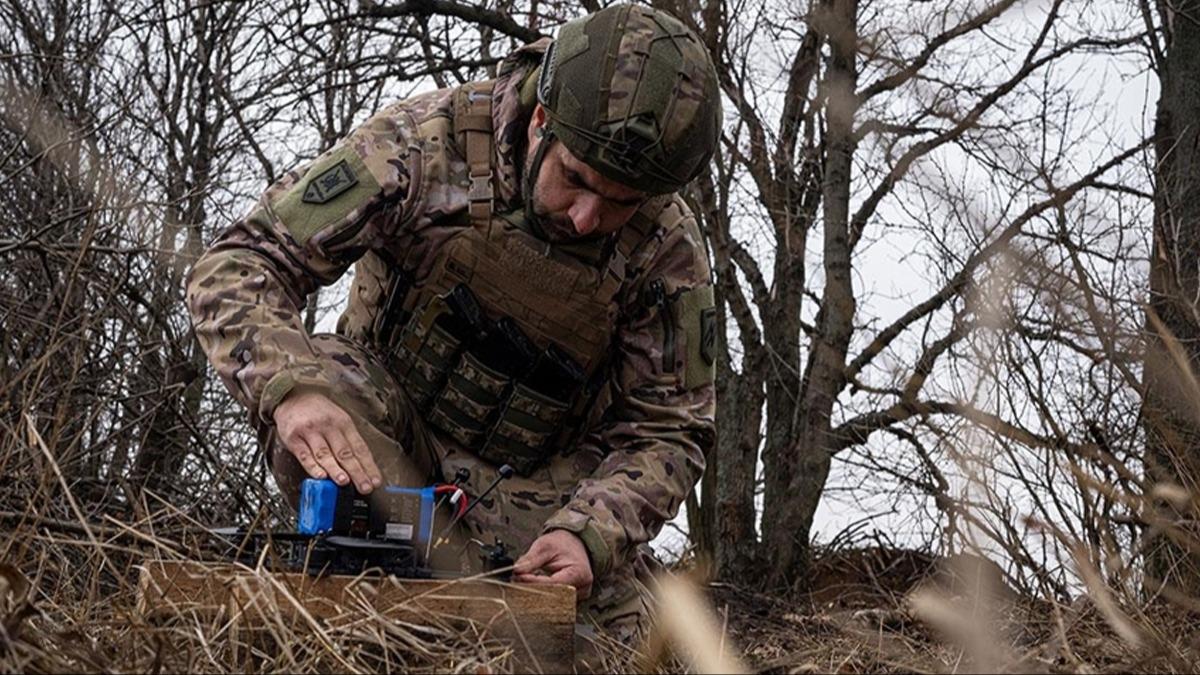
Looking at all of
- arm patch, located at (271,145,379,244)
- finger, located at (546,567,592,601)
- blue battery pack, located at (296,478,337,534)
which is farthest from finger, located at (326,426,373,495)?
arm patch, located at (271,145,379,244)

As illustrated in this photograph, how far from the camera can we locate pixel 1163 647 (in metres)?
2.59

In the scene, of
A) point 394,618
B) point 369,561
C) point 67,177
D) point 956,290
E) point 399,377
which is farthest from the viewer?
point 67,177

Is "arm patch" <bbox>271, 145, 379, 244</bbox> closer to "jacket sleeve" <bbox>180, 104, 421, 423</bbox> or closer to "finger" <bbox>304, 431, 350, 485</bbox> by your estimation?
Answer: "jacket sleeve" <bbox>180, 104, 421, 423</bbox>

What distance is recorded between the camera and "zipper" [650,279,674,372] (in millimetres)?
3914

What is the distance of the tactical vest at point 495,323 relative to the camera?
3729 mm

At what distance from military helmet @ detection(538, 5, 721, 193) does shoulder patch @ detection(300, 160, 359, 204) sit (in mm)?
488

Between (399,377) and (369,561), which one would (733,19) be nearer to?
(399,377)

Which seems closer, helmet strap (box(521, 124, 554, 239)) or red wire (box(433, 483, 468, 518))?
red wire (box(433, 483, 468, 518))

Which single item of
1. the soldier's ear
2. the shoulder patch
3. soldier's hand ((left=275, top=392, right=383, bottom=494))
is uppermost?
the soldier's ear

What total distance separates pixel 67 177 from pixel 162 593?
150 inches

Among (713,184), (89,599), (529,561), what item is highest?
(713,184)

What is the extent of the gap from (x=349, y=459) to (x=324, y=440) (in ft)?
0.27

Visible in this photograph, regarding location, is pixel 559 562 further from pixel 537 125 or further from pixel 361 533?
pixel 537 125

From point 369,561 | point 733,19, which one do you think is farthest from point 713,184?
point 369,561
